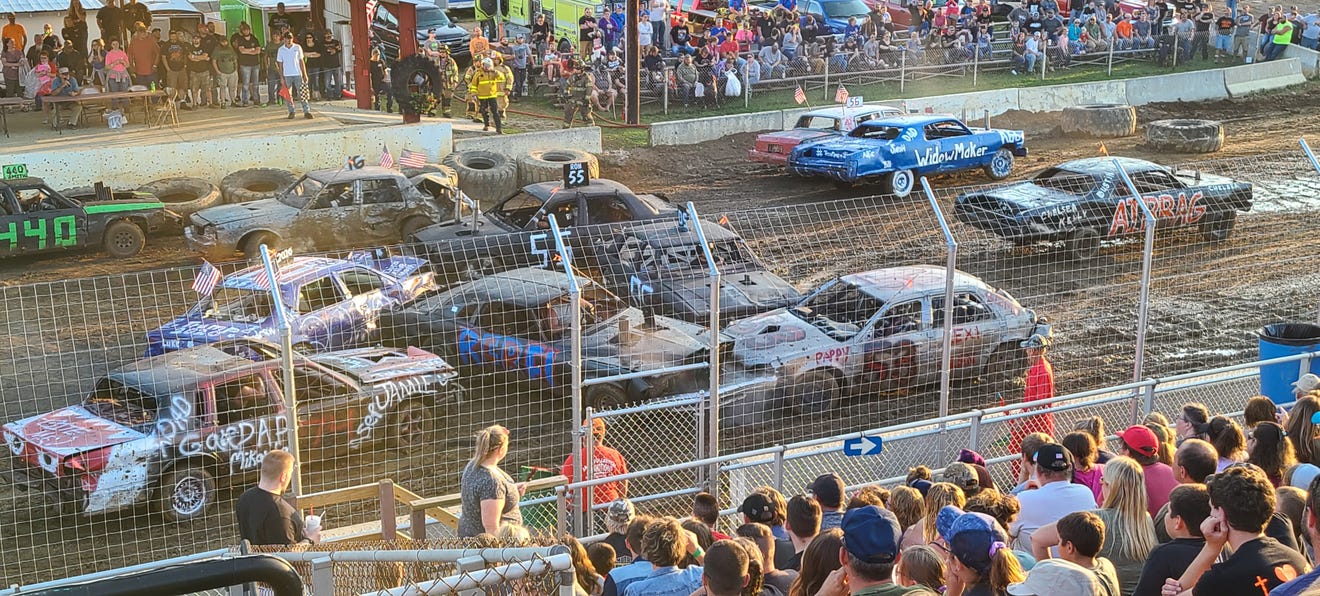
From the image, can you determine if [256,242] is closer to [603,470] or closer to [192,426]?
[192,426]

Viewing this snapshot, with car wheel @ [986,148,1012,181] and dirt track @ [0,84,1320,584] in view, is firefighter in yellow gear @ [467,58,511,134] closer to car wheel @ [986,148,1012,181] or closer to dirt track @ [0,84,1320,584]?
dirt track @ [0,84,1320,584]

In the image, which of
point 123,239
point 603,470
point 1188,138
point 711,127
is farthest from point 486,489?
point 1188,138

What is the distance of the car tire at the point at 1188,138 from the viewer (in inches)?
962

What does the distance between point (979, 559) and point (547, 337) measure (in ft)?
23.2

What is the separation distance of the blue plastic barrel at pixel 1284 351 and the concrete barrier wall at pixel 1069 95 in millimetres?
16845

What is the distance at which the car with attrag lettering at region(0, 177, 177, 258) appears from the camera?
16672mm

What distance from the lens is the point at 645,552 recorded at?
5.55 metres

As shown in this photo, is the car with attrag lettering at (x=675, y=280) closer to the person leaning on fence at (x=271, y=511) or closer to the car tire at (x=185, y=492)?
the car tire at (x=185, y=492)

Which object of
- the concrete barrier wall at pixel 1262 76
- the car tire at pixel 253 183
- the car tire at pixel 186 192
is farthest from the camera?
the concrete barrier wall at pixel 1262 76

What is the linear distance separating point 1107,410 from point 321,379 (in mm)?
5980

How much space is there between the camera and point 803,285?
54.0ft

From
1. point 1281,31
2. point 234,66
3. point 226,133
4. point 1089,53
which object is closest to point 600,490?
point 226,133

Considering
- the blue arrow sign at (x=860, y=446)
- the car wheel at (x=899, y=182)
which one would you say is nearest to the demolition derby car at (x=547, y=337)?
the blue arrow sign at (x=860, y=446)

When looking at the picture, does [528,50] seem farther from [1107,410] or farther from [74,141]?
[1107,410]
